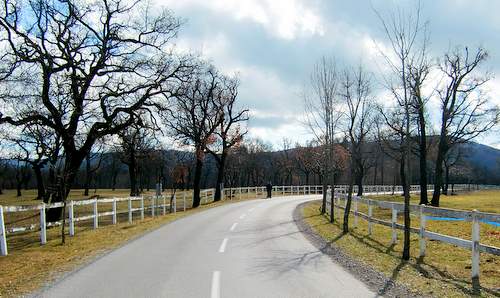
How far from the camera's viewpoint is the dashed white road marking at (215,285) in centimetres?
750

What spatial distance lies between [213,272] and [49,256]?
579 centimetres

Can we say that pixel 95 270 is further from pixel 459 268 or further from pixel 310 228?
pixel 310 228

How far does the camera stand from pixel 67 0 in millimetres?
24969

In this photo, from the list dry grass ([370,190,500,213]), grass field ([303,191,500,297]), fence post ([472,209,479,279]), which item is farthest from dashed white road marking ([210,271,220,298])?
dry grass ([370,190,500,213])

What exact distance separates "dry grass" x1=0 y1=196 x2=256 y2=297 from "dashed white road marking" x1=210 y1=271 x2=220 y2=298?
10.6 feet

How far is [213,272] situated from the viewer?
939cm

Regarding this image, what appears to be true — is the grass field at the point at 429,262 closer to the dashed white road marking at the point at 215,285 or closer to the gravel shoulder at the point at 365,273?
the gravel shoulder at the point at 365,273

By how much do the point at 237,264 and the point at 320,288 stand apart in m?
2.80

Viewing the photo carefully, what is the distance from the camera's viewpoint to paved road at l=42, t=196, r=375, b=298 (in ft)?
25.6

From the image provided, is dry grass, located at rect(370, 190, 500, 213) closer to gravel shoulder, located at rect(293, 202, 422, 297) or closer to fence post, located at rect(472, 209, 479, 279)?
gravel shoulder, located at rect(293, 202, 422, 297)

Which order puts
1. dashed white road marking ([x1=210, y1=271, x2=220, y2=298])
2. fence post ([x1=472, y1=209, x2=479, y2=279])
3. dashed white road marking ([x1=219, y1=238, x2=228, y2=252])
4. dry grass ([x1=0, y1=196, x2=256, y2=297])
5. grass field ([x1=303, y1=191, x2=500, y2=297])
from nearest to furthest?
dashed white road marking ([x1=210, y1=271, x2=220, y2=298]), grass field ([x1=303, y1=191, x2=500, y2=297]), fence post ([x1=472, y1=209, x2=479, y2=279]), dry grass ([x1=0, y1=196, x2=256, y2=297]), dashed white road marking ([x1=219, y1=238, x2=228, y2=252])

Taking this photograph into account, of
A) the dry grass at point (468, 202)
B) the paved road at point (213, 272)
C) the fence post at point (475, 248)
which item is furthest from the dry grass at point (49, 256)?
the dry grass at point (468, 202)

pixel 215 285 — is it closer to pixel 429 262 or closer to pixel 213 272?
pixel 213 272

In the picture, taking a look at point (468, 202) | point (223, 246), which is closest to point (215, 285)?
point (223, 246)
